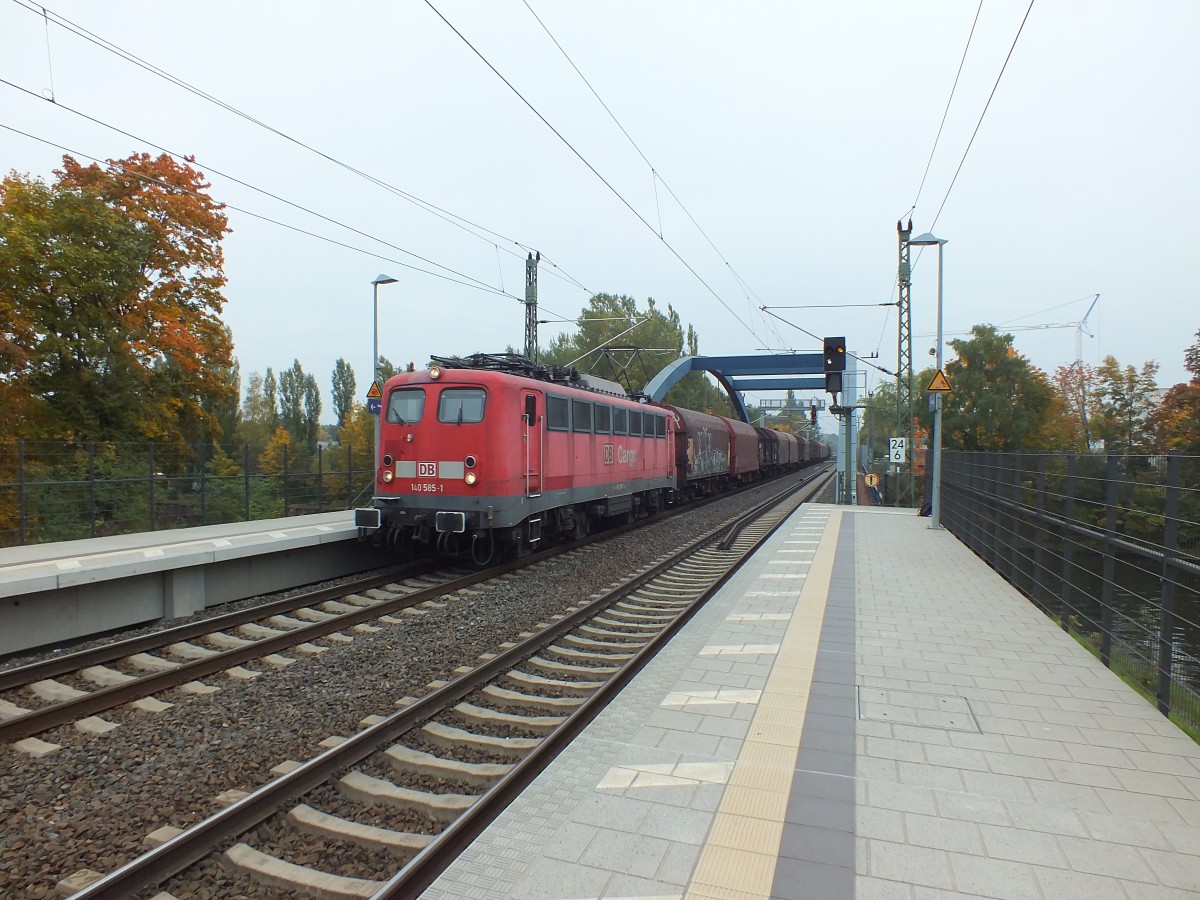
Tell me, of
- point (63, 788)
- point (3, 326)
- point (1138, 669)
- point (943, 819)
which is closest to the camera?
point (943, 819)

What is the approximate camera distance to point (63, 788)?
430 centimetres

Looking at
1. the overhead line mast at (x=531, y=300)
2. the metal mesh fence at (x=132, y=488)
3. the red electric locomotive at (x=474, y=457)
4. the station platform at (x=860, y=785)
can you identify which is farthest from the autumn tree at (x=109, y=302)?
the station platform at (x=860, y=785)

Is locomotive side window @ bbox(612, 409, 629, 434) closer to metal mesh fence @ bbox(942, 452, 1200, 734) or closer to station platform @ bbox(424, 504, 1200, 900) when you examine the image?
metal mesh fence @ bbox(942, 452, 1200, 734)

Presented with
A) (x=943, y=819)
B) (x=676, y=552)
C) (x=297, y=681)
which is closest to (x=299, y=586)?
(x=297, y=681)

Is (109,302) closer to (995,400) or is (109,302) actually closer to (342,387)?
Answer: (995,400)

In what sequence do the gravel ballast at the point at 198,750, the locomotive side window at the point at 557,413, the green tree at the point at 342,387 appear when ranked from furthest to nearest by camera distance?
1. the green tree at the point at 342,387
2. the locomotive side window at the point at 557,413
3. the gravel ballast at the point at 198,750

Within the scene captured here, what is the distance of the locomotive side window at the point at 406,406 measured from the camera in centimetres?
1115

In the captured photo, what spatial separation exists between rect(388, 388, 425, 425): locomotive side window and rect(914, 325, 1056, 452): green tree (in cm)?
3132

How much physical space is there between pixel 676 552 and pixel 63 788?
9.51m

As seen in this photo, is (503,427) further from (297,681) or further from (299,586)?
(297,681)

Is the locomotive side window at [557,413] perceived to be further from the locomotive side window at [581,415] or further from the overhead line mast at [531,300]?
the overhead line mast at [531,300]

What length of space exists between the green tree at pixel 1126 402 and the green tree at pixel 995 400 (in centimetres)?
367

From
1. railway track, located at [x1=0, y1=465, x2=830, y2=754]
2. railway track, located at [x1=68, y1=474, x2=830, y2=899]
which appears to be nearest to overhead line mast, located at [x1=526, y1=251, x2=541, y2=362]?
railway track, located at [x1=0, y1=465, x2=830, y2=754]

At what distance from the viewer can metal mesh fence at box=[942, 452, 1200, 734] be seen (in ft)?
16.0
